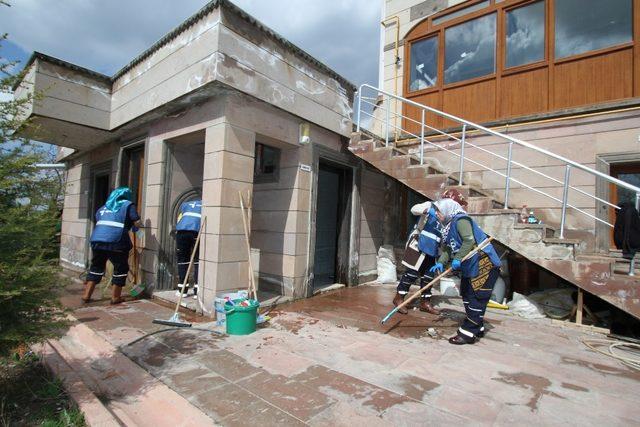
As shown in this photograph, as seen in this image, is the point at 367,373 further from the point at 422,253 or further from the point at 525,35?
the point at 525,35

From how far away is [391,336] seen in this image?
4.09m

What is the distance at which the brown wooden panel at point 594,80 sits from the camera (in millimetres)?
5973

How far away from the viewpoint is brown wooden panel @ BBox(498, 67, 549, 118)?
675cm

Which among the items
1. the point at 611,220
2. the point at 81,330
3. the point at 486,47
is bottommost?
the point at 81,330

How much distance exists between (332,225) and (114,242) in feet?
12.6

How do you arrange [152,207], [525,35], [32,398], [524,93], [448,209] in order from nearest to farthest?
1. [32,398]
2. [448,209]
3. [152,207]
4. [524,93]
5. [525,35]

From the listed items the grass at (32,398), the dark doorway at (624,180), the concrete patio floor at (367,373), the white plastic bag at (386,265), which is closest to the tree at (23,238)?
the grass at (32,398)

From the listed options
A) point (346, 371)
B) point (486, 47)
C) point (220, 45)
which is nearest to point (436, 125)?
point (486, 47)

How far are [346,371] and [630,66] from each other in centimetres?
692

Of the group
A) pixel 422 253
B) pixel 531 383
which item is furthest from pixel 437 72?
pixel 531 383

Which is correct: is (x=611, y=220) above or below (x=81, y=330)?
above

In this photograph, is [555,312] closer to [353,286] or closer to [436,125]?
[353,286]

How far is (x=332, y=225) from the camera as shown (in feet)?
23.6

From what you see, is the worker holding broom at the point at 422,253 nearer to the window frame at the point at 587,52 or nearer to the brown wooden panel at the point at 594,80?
the brown wooden panel at the point at 594,80
